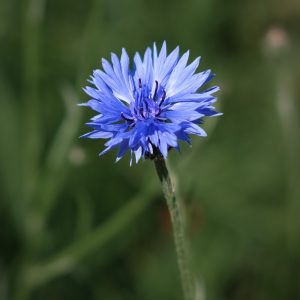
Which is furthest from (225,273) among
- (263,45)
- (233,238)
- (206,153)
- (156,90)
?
(156,90)

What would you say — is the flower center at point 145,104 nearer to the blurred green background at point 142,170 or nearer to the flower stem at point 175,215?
the flower stem at point 175,215

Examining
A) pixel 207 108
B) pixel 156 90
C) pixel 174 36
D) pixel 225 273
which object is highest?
pixel 174 36

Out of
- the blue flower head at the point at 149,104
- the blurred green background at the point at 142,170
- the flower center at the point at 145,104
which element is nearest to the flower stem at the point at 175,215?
the blue flower head at the point at 149,104

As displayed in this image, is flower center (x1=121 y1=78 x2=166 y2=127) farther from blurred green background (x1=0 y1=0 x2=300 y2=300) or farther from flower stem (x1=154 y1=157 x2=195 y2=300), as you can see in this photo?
blurred green background (x1=0 y1=0 x2=300 y2=300)

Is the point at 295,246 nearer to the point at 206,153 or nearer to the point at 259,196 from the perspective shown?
the point at 259,196

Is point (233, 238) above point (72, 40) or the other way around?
the other way around

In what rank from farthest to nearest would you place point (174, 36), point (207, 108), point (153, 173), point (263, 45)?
point (174, 36) → point (263, 45) → point (153, 173) → point (207, 108)

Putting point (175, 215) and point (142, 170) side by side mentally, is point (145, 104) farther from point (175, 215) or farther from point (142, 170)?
point (142, 170)
